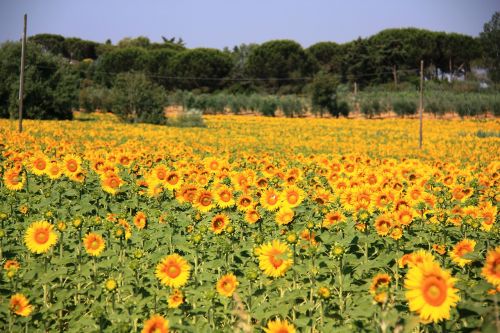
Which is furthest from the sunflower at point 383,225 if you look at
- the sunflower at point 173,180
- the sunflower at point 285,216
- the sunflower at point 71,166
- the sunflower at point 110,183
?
the sunflower at point 71,166

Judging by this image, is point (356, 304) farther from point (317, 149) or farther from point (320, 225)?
point (317, 149)

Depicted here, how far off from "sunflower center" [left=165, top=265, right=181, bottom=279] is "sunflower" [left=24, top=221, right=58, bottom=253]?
1023 millimetres

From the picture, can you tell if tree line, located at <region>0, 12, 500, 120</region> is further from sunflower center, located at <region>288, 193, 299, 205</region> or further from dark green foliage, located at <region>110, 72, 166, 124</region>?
sunflower center, located at <region>288, 193, 299, 205</region>

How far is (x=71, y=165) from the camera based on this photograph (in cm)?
542

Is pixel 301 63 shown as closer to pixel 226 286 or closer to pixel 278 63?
pixel 278 63

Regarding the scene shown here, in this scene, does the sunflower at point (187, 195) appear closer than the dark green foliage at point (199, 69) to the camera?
Yes

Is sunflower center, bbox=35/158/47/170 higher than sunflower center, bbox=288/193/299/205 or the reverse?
higher

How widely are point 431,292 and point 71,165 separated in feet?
14.3

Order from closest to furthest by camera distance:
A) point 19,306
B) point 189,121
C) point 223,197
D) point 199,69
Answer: point 19,306
point 223,197
point 189,121
point 199,69

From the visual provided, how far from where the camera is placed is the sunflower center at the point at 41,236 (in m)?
3.50

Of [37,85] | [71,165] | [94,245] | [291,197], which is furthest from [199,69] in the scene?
[94,245]

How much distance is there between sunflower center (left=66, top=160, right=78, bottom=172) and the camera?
539 cm

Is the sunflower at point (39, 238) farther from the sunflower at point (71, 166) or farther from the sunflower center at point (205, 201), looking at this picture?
the sunflower at point (71, 166)

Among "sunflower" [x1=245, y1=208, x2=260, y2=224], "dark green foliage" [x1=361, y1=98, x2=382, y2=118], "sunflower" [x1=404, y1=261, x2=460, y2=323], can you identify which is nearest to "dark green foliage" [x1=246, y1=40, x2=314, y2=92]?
"dark green foliage" [x1=361, y1=98, x2=382, y2=118]
